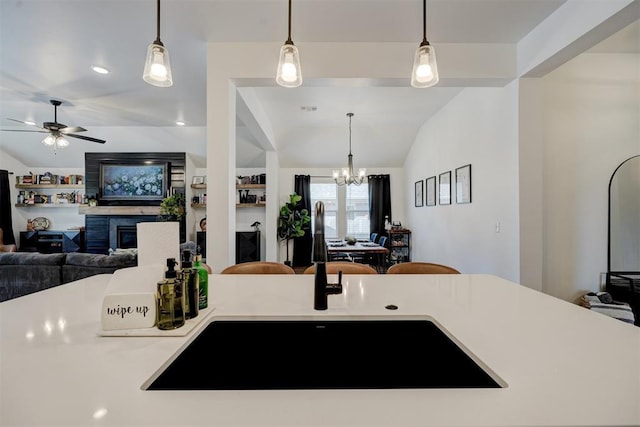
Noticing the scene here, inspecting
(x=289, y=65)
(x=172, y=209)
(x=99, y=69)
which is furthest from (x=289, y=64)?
(x=172, y=209)

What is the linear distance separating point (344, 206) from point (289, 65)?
555 centimetres

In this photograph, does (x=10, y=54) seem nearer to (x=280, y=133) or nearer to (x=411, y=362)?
(x=280, y=133)

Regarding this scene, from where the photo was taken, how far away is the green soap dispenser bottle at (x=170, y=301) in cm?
81

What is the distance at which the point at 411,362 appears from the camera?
3.10ft

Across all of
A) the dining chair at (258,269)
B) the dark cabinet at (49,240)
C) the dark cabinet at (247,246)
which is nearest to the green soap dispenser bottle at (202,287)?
the dining chair at (258,269)

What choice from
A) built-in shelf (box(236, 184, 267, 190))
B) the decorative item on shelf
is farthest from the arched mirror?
the decorative item on shelf

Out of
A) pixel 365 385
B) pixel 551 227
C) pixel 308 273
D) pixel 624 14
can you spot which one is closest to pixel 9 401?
pixel 365 385

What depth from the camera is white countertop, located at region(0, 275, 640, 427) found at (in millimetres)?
476

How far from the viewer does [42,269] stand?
3107mm

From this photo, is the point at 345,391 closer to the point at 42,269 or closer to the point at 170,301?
the point at 170,301

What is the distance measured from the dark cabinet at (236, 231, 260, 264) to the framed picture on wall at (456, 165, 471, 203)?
4.26m

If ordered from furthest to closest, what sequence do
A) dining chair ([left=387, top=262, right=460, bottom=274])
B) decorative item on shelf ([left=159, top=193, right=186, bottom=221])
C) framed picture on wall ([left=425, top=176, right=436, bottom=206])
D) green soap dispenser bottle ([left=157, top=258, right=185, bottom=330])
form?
decorative item on shelf ([left=159, top=193, right=186, bottom=221])
framed picture on wall ([left=425, top=176, right=436, bottom=206])
dining chair ([left=387, top=262, right=460, bottom=274])
green soap dispenser bottle ([left=157, top=258, right=185, bottom=330])

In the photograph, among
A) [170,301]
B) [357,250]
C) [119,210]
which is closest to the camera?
[170,301]

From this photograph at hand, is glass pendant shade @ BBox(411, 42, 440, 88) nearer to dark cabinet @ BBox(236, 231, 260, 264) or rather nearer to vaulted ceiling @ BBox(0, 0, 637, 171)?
vaulted ceiling @ BBox(0, 0, 637, 171)
